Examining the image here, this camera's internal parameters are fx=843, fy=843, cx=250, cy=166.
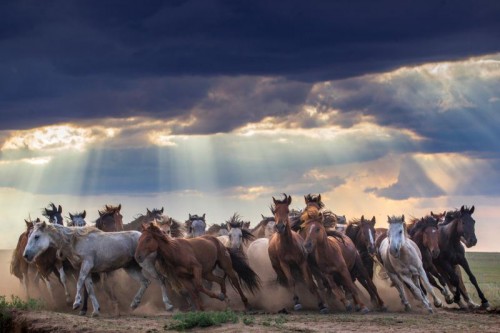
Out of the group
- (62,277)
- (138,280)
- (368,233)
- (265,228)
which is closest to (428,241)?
(368,233)

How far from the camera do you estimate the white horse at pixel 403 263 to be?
18.5m

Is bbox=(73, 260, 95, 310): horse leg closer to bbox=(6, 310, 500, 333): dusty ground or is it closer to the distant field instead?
bbox=(6, 310, 500, 333): dusty ground

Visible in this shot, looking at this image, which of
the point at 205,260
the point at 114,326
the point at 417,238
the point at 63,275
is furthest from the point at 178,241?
the point at 417,238

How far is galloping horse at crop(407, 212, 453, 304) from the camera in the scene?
2078 centimetres

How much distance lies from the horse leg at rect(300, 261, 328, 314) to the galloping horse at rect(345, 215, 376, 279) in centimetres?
209

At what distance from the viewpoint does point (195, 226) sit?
23469mm

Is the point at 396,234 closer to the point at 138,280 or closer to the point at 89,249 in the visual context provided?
the point at 138,280

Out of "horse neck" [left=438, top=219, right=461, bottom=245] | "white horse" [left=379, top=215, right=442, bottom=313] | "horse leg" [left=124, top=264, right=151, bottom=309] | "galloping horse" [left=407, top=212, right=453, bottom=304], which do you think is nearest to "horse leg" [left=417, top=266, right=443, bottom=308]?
"white horse" [left=379, top=215, right=442, bottom=313]

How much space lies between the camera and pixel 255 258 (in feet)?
71.9

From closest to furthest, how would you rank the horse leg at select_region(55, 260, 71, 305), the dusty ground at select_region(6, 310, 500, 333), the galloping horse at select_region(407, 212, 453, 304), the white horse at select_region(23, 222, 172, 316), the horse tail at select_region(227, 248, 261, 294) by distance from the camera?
the dusty ground at select_region(6, 310, 500, 333) → the white horse at select_region(23, 222, 172, 316) → the horse leg at select_region(55, 260, 71, 305) → the horse tail at select_region(227, 248, 261, 294) → the galloping horse at select_region(407, 212, 453, 304)

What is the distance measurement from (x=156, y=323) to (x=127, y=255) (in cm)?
347

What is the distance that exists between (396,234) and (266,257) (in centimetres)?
439

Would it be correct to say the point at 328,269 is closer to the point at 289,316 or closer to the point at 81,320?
the point at 289,316

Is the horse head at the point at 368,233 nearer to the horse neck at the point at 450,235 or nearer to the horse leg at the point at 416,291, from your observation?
the horse neck at the point at 450,235
